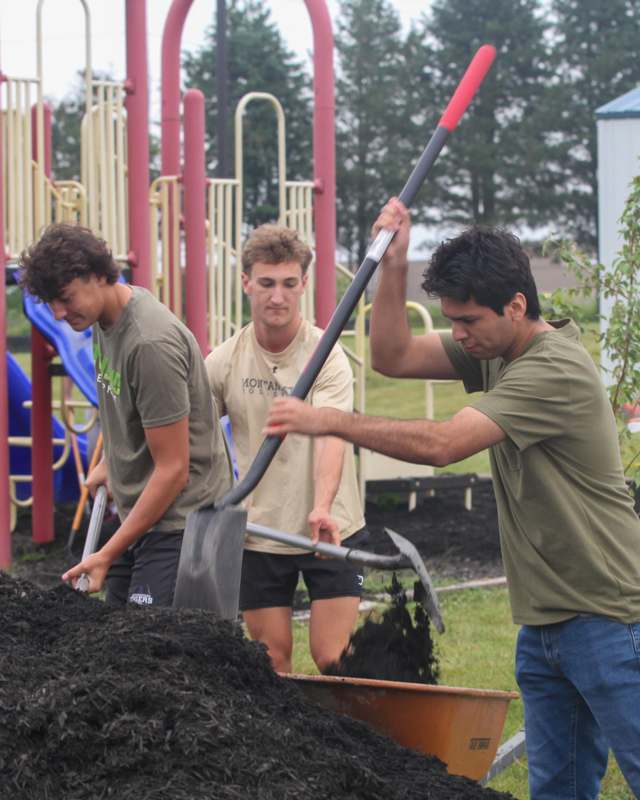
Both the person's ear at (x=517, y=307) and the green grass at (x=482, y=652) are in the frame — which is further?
the green grass at (x=482, y=652)

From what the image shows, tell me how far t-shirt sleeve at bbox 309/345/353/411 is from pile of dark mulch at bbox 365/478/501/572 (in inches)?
165

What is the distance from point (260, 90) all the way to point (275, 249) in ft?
123

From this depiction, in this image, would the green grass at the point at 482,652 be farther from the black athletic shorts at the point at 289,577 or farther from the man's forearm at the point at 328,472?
the man's forearm at the point at 328,472

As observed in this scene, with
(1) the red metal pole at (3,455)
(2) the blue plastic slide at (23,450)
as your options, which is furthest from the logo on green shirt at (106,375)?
(2) the blue plastic slide at (23,450)

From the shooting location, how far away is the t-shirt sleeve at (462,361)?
3.37 meters

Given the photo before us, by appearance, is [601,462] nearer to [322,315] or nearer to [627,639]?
[627,639]

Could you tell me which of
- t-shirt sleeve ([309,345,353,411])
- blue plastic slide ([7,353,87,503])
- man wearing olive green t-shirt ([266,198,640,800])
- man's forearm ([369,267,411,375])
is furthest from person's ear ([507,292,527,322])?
blue plastic slide ([7,353,87,503])

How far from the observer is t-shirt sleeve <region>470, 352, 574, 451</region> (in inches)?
113

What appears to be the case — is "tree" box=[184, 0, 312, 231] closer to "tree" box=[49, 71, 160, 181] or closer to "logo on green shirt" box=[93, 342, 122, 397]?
"tree" box=[49, 71, 160, 181]

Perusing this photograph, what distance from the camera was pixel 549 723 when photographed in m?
3.22

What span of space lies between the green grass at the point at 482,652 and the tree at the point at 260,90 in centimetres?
3042

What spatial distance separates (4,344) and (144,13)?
2.19m

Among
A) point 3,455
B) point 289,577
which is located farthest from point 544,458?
point 3,455

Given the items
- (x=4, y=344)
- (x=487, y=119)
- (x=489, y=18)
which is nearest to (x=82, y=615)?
(x=4, y=344)
